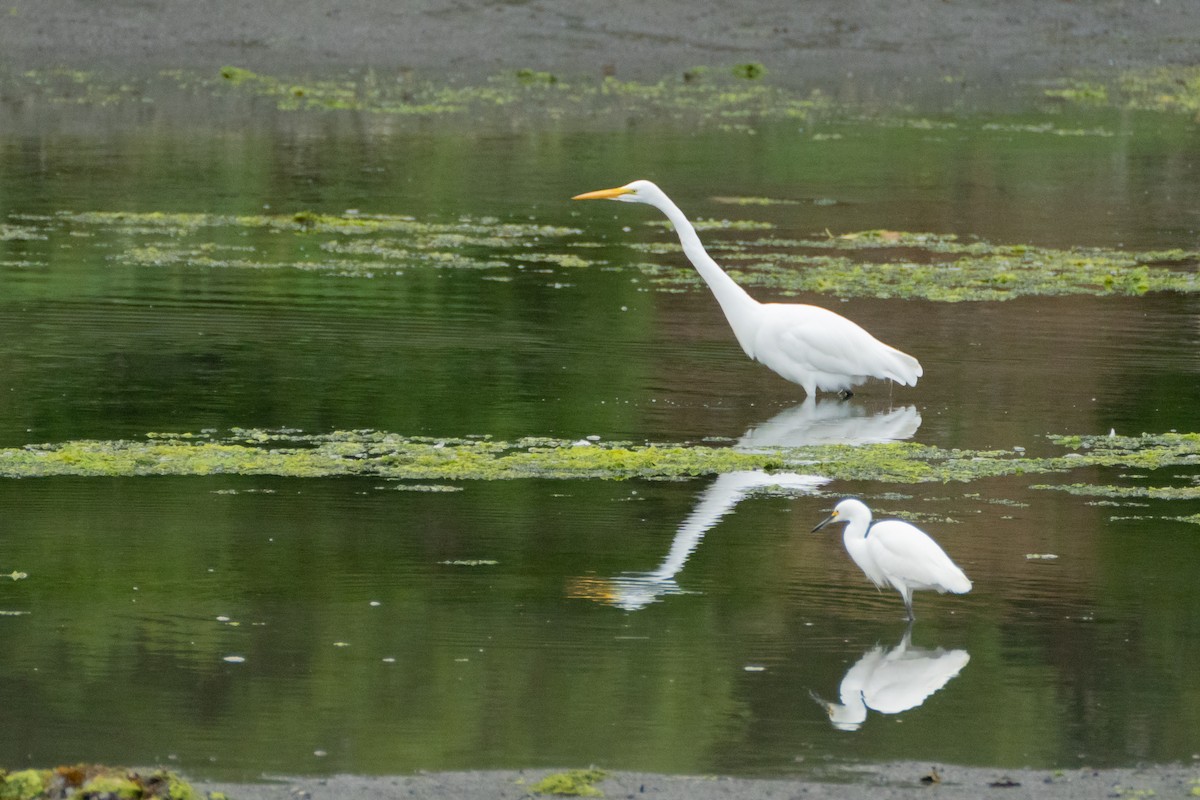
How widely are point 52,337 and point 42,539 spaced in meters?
5.37

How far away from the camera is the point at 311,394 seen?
11.8 meters

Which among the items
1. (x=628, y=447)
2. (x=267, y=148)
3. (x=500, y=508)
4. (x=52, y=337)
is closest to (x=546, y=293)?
(x=52, y=337)

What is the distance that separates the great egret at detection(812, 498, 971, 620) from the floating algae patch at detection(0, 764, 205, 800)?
298 cm

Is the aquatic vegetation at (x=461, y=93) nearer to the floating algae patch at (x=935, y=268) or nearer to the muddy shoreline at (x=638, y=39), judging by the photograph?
the muddy shoreline at (x=638, y=39)

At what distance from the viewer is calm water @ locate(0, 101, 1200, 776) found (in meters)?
6.52

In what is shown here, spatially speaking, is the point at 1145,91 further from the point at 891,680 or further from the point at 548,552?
the point at 891,680

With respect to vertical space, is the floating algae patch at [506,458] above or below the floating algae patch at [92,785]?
above

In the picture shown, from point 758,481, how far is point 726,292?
288 cm

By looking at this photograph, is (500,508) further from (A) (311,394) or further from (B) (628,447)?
(A) (311,394)

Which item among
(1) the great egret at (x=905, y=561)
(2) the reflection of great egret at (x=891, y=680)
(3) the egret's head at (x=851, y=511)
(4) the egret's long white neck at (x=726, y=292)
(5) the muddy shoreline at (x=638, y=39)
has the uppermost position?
(5) the muddy shoreline at (x=638, y=39)

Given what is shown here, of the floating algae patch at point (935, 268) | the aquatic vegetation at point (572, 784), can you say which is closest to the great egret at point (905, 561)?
the aquatic vegetation at point (572, 784)

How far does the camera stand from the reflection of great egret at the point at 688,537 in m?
8.02

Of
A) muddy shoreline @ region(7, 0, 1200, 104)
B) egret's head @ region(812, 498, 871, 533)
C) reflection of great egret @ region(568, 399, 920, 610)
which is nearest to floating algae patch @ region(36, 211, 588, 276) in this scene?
reflection of great egret @ region(568, 399, 920, 610)

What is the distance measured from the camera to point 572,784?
19.2 ft
